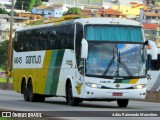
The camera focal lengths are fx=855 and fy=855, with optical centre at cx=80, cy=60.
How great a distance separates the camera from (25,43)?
38.5 metres

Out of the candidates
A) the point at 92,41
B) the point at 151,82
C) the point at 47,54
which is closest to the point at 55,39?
the point at 47,54

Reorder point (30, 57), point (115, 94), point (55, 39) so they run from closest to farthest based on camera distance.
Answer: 1. point (115, 94)
2. point (55, 39)
3. point (30, 57)

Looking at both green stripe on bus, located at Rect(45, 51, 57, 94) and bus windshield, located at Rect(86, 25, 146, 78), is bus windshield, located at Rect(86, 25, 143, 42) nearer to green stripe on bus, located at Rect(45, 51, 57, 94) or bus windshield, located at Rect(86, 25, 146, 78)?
bus windshield, located at Rect(86, 25, 146, 78)

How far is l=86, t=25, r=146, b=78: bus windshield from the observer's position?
30234 mm

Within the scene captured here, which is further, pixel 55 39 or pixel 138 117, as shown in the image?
pixel 55 39

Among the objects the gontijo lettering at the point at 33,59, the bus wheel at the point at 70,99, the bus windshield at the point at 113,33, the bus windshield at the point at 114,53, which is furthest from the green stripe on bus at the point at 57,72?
the bus windshield at the point at 114,53

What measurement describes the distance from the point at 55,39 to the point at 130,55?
4.42m

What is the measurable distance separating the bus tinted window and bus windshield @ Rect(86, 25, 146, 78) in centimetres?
139

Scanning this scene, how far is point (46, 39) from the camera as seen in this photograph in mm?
35156

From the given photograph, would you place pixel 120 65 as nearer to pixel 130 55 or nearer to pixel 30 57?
pixel 130 55

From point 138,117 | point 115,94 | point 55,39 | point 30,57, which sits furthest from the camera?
point 30,57

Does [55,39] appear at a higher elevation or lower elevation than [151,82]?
higher

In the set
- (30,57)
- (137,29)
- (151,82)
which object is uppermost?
(137,29)

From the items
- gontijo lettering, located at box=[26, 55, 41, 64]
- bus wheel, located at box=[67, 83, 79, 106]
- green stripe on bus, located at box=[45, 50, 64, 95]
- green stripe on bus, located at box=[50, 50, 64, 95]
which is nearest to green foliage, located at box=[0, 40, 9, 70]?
gontijo lettering, located at box=[26, 55, 41, 64]
